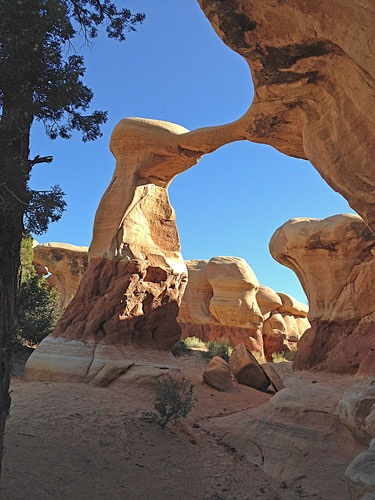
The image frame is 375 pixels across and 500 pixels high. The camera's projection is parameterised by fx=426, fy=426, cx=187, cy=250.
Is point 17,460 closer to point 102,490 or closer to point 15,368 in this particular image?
point 102,490

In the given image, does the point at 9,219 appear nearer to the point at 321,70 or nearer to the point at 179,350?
the point at 321,70

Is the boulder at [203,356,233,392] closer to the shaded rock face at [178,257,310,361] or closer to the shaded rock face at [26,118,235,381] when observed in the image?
the shaded rock face at [26,118,235,381]

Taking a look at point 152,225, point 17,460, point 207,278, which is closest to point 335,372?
Answer: point 17,460

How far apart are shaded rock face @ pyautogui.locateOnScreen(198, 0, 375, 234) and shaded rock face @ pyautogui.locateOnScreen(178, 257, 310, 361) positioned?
48.3 ft

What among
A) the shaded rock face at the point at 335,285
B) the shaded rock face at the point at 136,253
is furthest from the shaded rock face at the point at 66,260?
the shaded rock face at the point at 335,285

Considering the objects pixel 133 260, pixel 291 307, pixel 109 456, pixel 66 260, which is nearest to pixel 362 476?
pixel 109 456

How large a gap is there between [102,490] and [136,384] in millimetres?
4239

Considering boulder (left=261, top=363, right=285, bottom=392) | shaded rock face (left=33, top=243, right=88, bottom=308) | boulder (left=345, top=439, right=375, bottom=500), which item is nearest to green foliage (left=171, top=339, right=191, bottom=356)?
boulder (left=261, top=363, right=285, bottom=392)

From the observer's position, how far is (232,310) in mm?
22438

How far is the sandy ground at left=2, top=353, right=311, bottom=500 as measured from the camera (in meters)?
4.40

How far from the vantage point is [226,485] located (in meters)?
5.29

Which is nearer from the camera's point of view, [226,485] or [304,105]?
[226,485]

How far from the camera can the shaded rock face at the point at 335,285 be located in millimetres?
7441

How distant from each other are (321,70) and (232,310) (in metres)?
17.3
